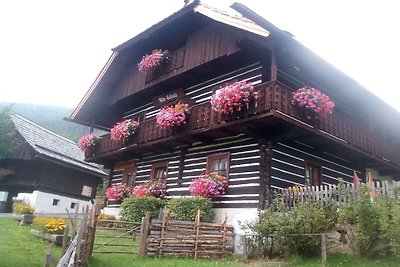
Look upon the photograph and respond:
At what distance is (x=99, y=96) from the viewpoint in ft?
74.1

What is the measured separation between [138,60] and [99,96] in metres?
3.29

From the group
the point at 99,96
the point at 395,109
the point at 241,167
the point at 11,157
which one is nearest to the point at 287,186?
the point at 241,167

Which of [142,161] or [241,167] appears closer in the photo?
[241,167]

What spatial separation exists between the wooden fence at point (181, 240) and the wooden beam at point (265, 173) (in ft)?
6.51

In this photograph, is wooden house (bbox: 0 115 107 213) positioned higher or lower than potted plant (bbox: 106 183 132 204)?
higher

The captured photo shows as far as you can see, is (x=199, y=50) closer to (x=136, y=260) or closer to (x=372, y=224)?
(x=136, y=260)

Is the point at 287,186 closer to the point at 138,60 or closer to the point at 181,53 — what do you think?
the point at 181,53

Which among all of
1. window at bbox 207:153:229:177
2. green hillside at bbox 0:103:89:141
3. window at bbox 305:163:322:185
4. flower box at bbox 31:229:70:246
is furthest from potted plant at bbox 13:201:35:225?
green hillside at bbox 0:103:89:141

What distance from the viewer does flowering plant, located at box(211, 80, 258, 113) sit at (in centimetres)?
1243

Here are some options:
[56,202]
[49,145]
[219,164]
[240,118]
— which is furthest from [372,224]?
[49,145]

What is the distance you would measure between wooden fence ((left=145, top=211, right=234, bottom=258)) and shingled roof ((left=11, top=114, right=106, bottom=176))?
15.3m

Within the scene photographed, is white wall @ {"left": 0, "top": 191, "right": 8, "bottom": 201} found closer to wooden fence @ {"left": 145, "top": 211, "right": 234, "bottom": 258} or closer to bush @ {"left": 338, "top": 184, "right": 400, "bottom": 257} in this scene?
wooden fence @ {"left": 145, "top": 211, "right": 234, "bottom": 258}

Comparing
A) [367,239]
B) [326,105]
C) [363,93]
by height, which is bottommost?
[367,239]

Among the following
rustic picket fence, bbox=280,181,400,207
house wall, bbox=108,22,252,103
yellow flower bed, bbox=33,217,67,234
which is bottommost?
yellow flower bed, bbox=33,217,67,234
